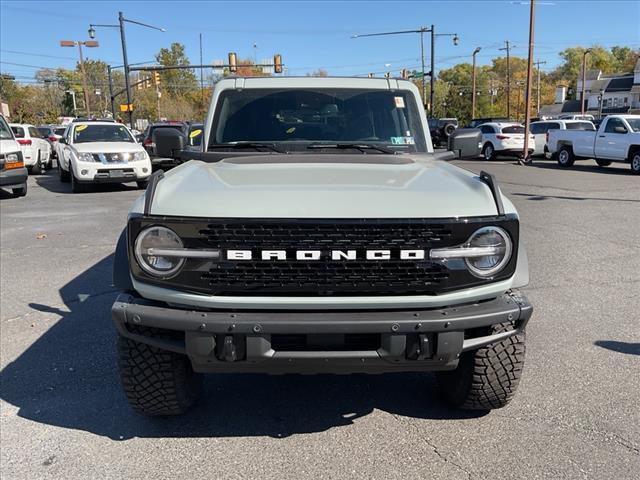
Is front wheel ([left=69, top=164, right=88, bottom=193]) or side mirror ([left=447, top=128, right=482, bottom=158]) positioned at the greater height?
side mirror ([left=447, top=128, right=482, bottom=158])

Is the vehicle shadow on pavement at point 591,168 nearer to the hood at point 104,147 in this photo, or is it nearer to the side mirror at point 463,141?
the hood at point 104,147

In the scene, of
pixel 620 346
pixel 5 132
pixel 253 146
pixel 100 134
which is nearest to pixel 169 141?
pixel 253 146

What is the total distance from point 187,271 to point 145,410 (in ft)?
3.36

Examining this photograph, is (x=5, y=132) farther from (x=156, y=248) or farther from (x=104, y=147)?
(x=156, y=248)

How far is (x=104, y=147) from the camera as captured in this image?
13609 mm

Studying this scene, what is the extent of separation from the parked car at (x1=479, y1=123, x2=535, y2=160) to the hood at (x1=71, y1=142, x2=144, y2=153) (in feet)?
52.6

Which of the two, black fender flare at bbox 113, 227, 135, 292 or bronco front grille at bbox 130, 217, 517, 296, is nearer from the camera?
bronco front grille at bbox 130, 217, 517, 296

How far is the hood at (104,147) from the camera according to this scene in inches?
532

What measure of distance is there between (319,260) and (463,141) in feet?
7.65

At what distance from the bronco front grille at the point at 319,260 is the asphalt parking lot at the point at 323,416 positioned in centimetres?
96

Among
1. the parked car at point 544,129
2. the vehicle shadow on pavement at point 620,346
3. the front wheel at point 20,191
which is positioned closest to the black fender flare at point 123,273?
the vehicle shadow on pavement at point 620,346

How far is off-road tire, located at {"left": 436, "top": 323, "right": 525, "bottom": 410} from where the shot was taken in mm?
2988

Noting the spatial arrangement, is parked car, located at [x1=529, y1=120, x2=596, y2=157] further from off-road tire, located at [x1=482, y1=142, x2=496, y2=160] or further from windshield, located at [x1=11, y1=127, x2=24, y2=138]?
windshield, located at [x1=11, y1=127, x2=24, y2=138]

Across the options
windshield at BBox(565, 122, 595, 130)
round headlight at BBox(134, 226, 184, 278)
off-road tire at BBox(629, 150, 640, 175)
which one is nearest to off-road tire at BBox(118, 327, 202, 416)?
round headlight at BBox(134, 226, 184, 278)
